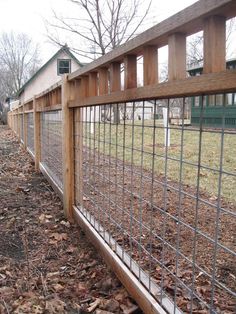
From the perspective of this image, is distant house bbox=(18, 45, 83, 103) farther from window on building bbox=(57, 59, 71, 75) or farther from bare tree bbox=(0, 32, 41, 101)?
bare tree bbox=(0, 32, 41, 101)

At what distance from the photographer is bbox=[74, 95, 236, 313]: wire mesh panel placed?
5.78ft

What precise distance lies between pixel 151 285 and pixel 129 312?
192mm

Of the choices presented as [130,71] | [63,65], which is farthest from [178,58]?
[63,65]

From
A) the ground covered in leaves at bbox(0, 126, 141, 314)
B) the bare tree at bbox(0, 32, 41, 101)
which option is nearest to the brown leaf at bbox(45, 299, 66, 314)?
the ground covered in leaves at bbox(0, 126, 141, 314)

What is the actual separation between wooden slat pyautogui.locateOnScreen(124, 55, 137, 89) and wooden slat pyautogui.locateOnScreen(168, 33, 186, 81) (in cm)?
52

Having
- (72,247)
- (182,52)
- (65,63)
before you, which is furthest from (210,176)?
(65,63)

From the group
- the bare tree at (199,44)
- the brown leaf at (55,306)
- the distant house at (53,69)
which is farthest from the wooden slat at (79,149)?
the distant house at (53,69)

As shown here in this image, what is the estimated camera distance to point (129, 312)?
2.08 metres

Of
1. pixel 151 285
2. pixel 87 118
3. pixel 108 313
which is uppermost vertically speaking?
pixel 87 118

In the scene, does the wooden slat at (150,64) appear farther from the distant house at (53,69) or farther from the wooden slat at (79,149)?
the distant house at (53,69)

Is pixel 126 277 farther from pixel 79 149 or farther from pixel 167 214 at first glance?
pixel 79 149

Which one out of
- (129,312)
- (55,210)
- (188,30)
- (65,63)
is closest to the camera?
(188,30)

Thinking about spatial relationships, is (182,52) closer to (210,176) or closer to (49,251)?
(49,251)

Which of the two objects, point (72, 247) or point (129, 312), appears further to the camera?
point (72, 247)
